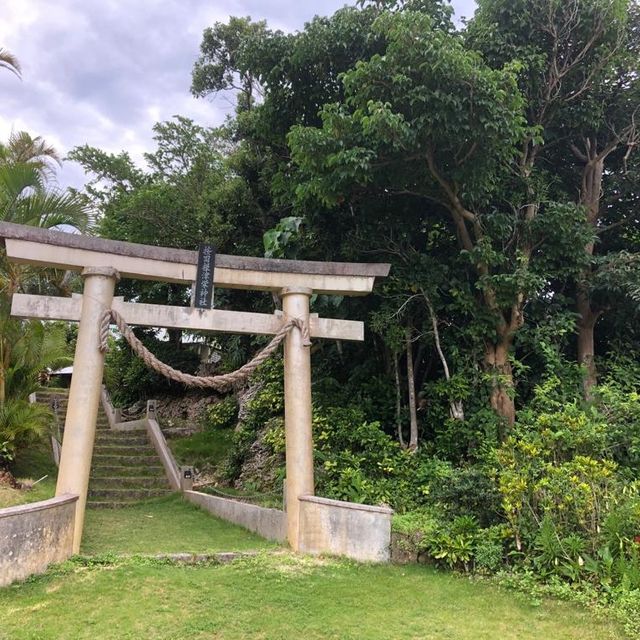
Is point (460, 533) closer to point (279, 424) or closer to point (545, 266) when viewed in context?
point (545, 266)

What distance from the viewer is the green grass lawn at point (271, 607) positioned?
4172mm

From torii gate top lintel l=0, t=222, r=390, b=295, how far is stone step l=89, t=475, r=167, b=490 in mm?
6513

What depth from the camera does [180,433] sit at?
16.0 metres

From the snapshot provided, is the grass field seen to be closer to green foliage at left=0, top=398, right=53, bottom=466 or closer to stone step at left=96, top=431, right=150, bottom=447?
green foliage at left=0, top=398, right=53, bottom=466

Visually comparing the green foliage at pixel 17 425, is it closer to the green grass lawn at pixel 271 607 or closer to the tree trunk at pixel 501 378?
the green grass lawn at pixel 271 607

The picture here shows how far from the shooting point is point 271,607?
4625 millimetres

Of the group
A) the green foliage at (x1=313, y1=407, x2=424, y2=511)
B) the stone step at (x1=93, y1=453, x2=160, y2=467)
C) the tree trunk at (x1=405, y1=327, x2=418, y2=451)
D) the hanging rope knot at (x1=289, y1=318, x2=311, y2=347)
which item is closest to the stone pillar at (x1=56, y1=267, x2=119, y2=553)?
the hanging rope knot at (x1=289, y1=318, x2=311, y2=347)

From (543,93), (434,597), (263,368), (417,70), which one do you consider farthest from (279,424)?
(543,93)

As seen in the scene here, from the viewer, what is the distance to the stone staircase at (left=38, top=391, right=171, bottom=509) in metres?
11.1

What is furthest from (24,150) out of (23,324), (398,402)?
(398,402)

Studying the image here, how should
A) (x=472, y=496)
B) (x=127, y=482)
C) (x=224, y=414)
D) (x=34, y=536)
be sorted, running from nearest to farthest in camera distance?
(x=34, y=536) < (x=472, y=496) < (x=127, y=482) < (x=224, y=414)

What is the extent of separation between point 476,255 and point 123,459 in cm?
976

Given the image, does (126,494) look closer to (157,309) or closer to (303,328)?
(157,309)

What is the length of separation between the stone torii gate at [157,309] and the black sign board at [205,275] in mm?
103
